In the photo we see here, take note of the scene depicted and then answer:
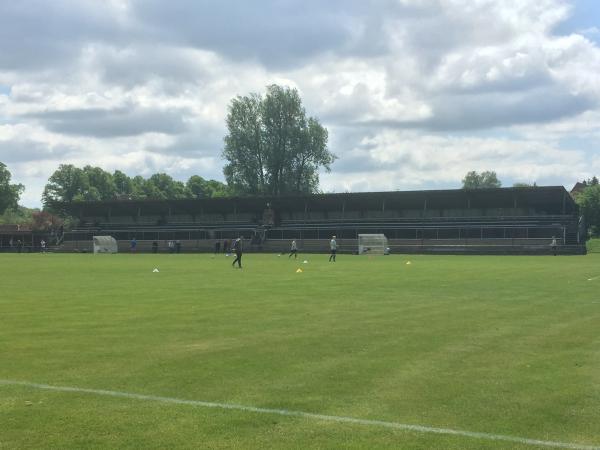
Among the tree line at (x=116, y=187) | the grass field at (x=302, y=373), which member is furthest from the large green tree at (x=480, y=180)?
the grass field at (x=302, y=373)

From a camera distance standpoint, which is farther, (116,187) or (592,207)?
(116,187)

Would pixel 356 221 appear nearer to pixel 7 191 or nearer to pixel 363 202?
pixel 363 202

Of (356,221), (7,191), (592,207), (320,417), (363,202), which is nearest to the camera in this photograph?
(320,417)

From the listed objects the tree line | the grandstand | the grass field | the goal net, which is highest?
the tree line

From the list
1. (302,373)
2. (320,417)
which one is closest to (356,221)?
(302,373)

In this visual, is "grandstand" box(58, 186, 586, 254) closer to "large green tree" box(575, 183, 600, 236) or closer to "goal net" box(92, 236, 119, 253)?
"goal net" box(92, 236, 119, 253)

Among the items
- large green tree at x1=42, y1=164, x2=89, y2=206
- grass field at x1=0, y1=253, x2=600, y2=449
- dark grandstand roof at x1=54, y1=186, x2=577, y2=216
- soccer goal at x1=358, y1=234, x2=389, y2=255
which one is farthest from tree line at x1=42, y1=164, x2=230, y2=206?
grass field at x1=0, y1=253, x2=600, y2=449

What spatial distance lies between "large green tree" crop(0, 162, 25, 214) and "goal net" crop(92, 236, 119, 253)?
207ft

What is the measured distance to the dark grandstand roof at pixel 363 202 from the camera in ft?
244

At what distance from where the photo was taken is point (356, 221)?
8306 cm

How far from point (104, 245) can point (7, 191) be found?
6453 cm

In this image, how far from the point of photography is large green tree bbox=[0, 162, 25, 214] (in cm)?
13475

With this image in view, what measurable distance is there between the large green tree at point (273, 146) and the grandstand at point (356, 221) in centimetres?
836

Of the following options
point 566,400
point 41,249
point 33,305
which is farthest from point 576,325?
point 41,249
